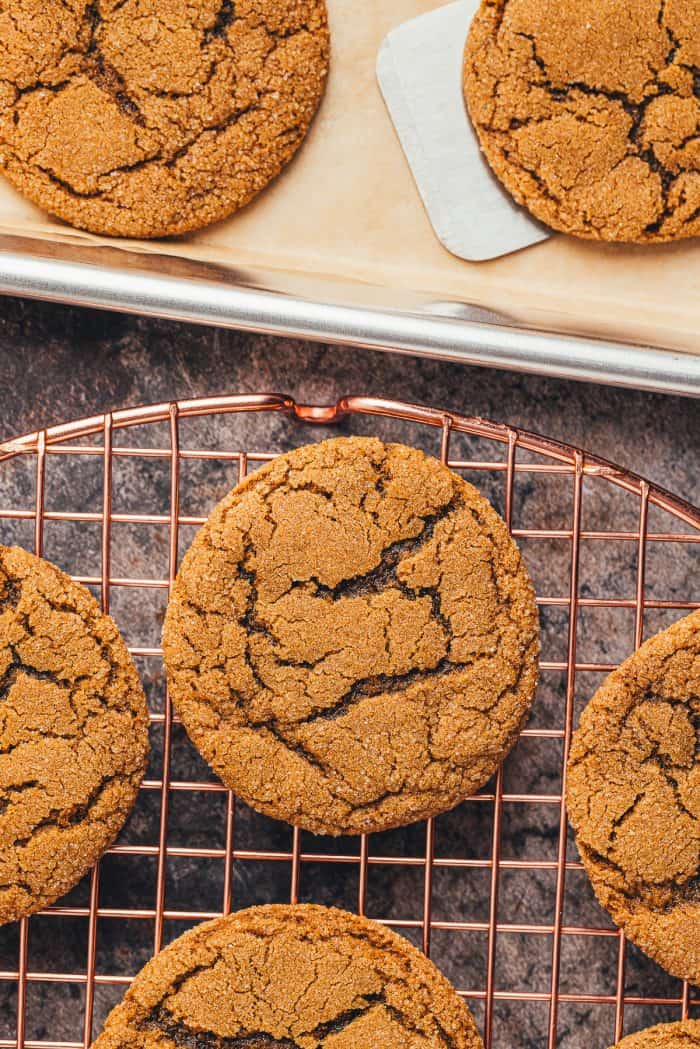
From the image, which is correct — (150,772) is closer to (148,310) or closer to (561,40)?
(148,310)

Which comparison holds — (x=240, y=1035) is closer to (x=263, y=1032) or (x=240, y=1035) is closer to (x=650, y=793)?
(x=263, y=1032)

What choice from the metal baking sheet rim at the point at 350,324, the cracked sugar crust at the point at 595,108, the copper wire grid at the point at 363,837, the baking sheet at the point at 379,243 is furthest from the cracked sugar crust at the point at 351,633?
the cracked sugar crust at the point at 595,108

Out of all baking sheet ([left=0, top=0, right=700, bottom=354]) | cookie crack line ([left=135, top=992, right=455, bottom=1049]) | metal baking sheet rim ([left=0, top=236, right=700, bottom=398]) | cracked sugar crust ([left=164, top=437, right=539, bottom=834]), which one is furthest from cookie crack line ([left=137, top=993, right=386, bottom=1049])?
baking sheet ([left=0, top=0, right=700, bottom=354])

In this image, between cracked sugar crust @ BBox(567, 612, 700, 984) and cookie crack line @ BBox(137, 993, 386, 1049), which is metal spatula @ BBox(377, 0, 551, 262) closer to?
cracked sugar crust @ BBox(567, 612, 700, 984)

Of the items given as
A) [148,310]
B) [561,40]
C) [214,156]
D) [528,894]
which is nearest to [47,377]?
[148,310]

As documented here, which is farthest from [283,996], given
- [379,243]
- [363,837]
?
[379,243]
